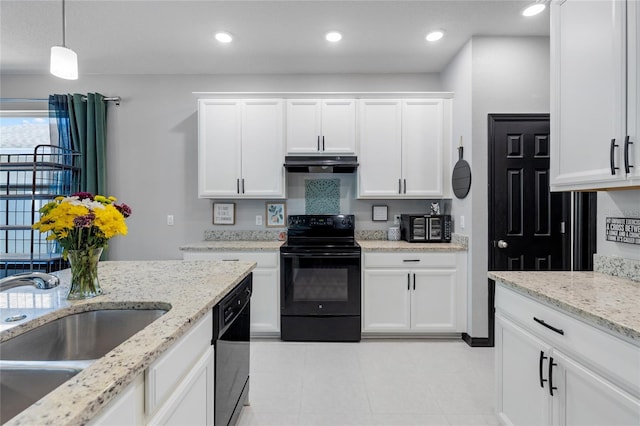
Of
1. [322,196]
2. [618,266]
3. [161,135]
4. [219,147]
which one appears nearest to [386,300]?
[322,196]

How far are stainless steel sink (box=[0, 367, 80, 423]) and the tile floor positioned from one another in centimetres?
129

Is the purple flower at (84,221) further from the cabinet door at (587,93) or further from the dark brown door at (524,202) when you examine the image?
the dark brown door at (524,202)

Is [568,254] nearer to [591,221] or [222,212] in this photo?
[591,221]

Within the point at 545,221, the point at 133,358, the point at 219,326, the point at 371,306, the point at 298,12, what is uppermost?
the point at 298,12

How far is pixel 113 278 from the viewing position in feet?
5.29

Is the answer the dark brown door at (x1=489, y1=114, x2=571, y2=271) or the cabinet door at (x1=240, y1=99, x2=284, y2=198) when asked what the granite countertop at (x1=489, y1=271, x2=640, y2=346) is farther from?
the cabinet door at (x1=240, y1=99, x2=284, y2=198)

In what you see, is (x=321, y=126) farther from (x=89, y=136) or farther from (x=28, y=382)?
(x=28, y=382)

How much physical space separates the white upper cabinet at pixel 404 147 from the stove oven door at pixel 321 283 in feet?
2.69

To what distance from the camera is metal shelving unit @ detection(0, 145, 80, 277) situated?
3.45m

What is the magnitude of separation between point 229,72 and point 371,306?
3.00 m

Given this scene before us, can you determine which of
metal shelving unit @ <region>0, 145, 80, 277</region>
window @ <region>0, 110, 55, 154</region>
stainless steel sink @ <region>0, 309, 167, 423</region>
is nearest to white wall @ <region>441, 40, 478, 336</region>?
stainless steel sink @ <region>0, 309, 167, 423</region>

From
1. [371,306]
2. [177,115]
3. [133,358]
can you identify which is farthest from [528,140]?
[177,115]

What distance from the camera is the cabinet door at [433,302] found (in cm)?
308

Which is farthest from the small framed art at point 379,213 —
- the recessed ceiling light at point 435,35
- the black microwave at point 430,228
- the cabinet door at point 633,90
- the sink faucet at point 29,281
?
the sink faucet at point 29,281
